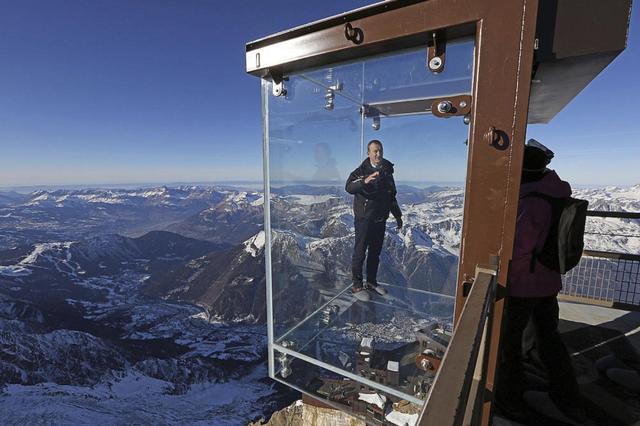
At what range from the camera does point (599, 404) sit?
249cm

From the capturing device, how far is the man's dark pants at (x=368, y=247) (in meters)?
3.19

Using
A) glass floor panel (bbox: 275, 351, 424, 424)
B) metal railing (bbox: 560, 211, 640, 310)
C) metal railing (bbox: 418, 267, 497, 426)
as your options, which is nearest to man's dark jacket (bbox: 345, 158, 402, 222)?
glass floor panel (bbox: 275, 351, 424, 424)

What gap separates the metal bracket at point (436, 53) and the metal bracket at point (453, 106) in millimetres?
183

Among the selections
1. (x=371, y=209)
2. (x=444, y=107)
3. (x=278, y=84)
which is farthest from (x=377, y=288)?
(x=278, y=84)

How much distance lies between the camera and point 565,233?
1872mm

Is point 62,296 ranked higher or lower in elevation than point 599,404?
lower

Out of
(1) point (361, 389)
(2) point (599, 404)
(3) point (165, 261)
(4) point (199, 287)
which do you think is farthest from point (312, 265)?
(3) point (165, 261)

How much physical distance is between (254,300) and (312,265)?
97.7 metres

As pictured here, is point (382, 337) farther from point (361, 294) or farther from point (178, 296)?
point (178, 296)

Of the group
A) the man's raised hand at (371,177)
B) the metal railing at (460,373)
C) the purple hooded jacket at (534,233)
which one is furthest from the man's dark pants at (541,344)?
the man's raised hand at (371,177)

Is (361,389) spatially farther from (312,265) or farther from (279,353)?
(312,265)

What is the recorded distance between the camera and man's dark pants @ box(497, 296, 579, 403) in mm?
2113

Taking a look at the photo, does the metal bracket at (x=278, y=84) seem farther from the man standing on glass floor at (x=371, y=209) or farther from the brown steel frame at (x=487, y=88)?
the man standing on glass floor at (x=371, y=209)

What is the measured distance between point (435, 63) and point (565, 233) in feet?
4.36
